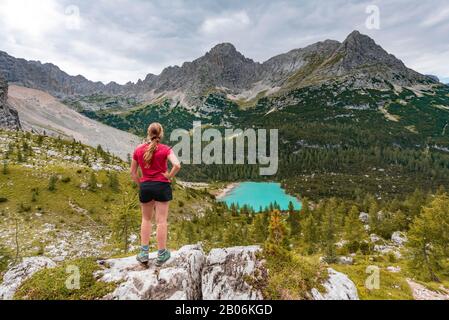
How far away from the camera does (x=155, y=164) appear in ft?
32.2

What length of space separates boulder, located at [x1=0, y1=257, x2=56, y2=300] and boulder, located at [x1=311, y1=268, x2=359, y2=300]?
11.5 meters

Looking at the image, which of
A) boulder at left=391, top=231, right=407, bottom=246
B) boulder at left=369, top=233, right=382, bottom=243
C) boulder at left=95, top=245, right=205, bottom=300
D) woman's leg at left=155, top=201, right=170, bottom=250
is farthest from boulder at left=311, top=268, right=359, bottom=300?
boulder at left=391, top=231, right=407, bottom=246

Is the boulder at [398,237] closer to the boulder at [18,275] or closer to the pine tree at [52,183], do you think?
the boulder at [18,275]

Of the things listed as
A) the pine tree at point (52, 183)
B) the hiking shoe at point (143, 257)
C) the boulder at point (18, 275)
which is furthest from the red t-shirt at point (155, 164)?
the pine tree at point (52, 183)

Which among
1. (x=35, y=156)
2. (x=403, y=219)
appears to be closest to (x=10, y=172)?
(x=35, y=156)

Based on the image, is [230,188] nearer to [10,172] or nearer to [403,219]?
[403,219]

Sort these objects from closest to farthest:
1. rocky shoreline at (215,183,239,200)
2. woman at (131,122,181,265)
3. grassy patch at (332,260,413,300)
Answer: woman at (131,122,181,265)
grassy patch at (332,260,413,300)
rocky shoreline at (215,183,239,200)

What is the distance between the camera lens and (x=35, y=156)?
6556 centimetres

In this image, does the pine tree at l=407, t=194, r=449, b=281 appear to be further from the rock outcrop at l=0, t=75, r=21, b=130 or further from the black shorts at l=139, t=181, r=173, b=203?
the rock outcrop at l=0, t=75, r=21, b=130

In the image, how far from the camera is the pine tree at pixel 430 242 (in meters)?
29.2

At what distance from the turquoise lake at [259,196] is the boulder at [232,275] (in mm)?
118855

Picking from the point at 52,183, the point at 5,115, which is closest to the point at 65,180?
the point at 52,183

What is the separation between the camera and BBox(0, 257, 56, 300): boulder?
411 inches

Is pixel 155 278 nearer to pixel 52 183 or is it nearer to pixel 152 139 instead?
pixel 152 139
